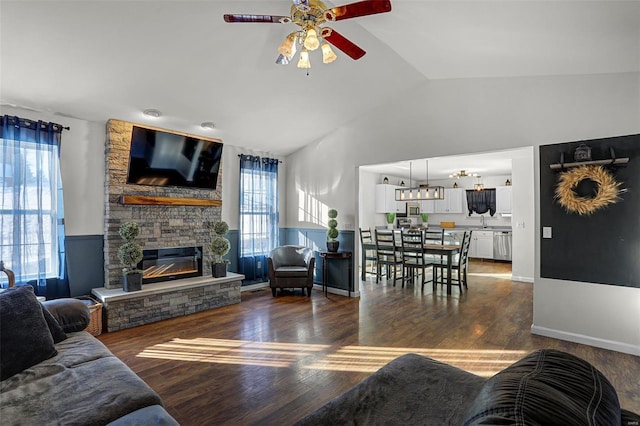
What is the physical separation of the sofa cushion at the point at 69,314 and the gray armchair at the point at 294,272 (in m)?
3.07

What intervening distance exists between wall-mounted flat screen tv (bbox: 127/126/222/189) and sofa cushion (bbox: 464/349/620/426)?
15.2 ft

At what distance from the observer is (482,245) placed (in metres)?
9.11

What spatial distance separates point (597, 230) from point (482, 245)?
5962 millimetres

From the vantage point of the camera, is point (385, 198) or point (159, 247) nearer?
point (159, 247)

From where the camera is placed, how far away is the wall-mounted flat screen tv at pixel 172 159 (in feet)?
14.5

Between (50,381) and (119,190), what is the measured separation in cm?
306

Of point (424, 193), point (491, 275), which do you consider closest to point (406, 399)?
point (491, 275)

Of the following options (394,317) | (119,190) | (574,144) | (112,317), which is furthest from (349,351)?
(119,190)

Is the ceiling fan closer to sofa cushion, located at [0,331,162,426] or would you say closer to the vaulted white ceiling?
the vaulted white ceiling

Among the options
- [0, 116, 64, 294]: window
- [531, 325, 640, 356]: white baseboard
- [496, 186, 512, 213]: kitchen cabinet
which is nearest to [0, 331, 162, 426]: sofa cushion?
[0, 116, 64, 294]: window

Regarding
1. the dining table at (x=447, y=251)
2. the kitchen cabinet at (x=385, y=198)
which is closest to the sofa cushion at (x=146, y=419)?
the dining table at (x=447, y=251)

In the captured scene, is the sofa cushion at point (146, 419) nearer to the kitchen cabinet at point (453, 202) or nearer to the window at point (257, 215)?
the window at point (257, 215)

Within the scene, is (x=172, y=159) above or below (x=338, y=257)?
above

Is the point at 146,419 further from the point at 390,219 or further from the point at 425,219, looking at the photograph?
the point at 425,219
